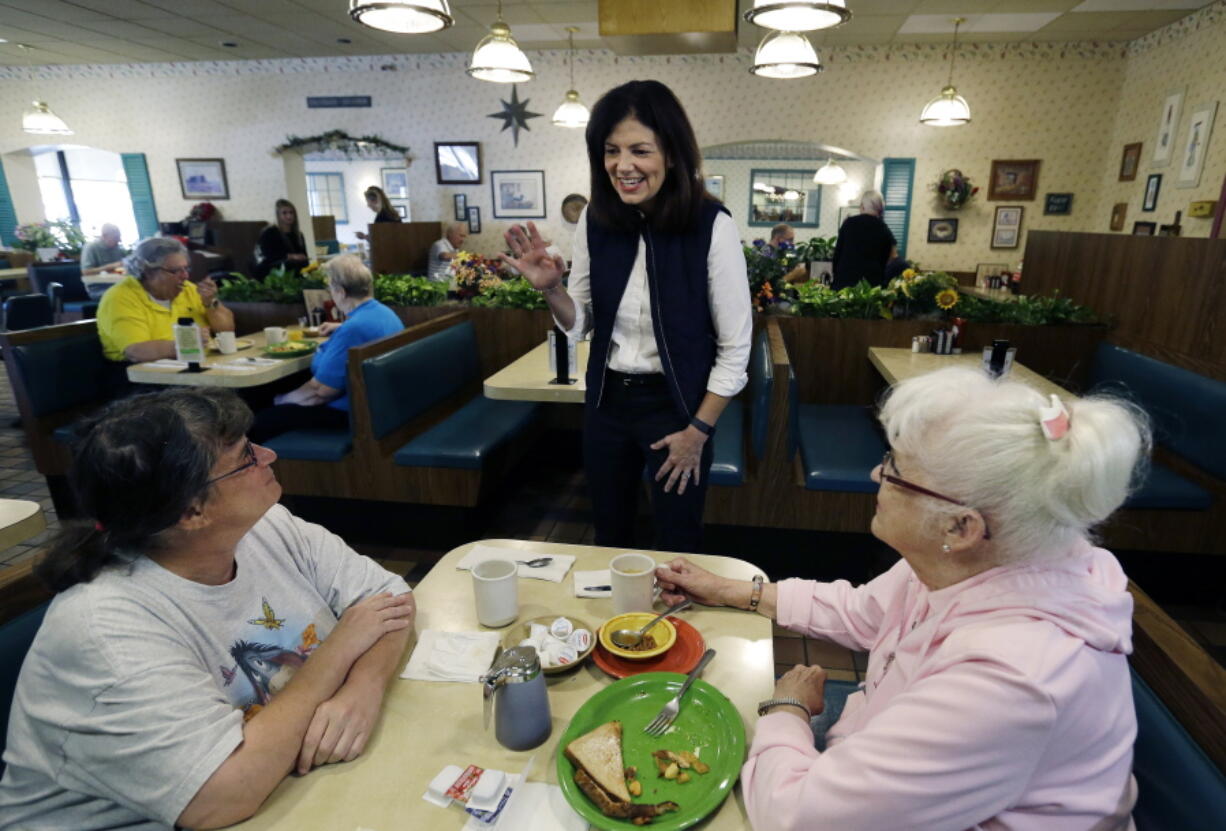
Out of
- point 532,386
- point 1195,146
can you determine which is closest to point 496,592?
point 532,386

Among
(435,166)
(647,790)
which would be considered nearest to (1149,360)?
(647,790)

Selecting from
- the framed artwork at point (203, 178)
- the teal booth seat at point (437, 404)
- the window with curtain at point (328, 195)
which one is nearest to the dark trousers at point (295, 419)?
the teal booth seat at point (437, 404)

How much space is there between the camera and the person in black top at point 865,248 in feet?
17.1

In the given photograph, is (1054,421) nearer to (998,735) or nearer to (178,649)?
(998,735)

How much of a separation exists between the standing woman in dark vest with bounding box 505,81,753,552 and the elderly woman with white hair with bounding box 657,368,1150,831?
909 millimetres

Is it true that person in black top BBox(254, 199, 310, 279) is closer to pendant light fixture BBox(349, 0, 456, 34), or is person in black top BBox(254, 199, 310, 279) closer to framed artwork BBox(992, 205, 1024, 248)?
pendant light fixture BBox(349, 0, 456, 34)

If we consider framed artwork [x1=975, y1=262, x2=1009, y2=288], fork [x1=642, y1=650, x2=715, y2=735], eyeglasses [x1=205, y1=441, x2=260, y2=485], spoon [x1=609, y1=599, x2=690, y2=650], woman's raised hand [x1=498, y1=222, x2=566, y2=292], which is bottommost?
fork [x1=642, y1=650, x2=715, y2=735]

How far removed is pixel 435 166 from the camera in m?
8.25

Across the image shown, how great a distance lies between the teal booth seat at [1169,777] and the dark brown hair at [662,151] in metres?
1.39

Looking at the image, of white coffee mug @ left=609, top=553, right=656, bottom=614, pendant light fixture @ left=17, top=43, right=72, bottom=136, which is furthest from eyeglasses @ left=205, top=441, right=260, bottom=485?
pendant light fixture @ left=17, top=43, right=72, bottom=136

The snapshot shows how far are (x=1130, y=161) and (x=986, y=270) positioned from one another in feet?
5.07

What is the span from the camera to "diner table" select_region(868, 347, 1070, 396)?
3.22 meters

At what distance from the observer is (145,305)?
3.78 metres

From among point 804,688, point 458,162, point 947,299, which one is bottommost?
point 804,688
